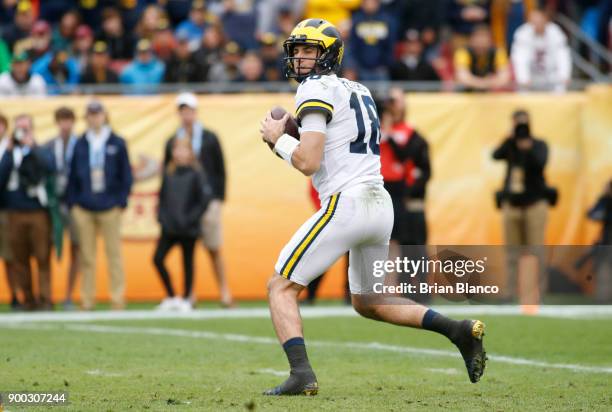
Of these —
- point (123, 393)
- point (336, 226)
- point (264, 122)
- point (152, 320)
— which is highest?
point (264, 122)

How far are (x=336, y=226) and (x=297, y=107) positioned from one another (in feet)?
2.13

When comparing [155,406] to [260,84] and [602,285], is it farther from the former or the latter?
[260,84]

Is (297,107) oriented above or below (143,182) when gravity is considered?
above

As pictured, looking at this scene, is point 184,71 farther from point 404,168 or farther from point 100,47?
point 404,168

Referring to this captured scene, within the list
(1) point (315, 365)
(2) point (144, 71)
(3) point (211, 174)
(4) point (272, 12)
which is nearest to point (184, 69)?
(2) point (144, 71)

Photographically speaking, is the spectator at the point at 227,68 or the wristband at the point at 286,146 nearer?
the wristband at the point at 286,146

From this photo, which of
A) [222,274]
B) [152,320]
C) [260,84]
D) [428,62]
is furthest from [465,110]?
[152,320]

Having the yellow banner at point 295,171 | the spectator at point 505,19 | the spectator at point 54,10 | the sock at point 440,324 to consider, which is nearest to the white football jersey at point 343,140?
the sock at point 440,324

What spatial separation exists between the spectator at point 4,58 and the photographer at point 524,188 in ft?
19.3

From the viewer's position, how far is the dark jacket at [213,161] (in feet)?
45.7

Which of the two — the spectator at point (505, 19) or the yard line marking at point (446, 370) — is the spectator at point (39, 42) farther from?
the yard line marking at point (446, 370)

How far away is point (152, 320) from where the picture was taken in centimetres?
1223

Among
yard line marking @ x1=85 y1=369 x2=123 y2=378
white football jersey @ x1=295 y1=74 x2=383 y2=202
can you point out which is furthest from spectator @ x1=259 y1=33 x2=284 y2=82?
white football jersey @ x1=295 y1=74 x2=383 y2=202

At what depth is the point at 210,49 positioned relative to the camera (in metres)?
16.1
